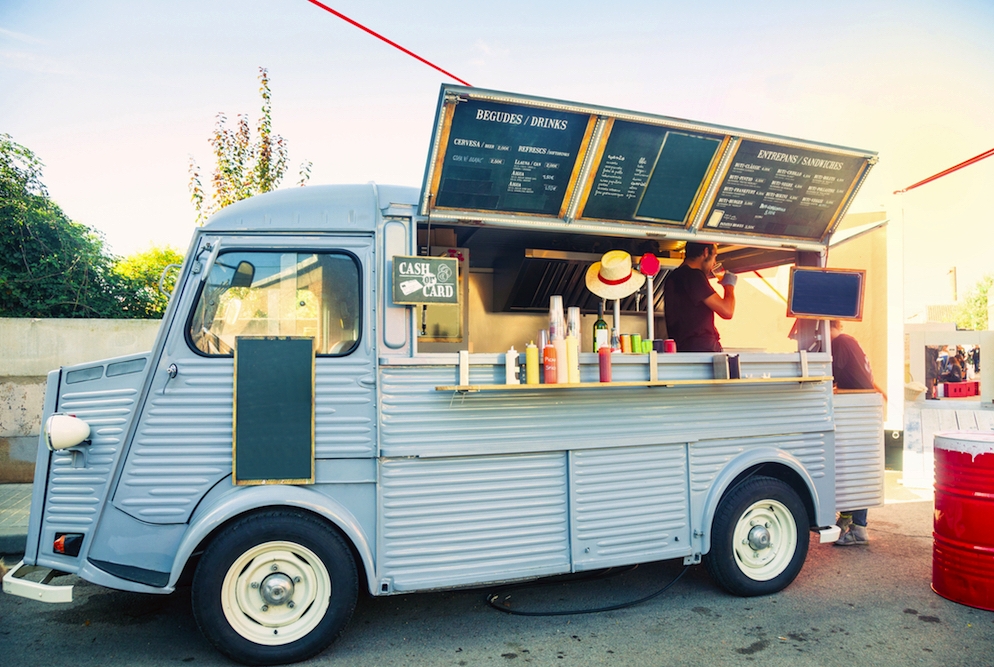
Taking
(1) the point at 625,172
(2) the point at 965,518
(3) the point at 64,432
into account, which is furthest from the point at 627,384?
(3) the point at 64,432

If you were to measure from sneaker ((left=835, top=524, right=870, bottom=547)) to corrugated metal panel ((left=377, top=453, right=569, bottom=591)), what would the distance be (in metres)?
3.51

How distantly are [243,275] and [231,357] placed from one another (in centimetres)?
51

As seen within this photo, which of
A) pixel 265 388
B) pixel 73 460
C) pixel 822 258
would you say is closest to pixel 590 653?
pixel 265 388

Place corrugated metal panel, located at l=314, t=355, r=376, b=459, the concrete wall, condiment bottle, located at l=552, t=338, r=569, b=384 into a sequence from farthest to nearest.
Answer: the concrete wall → condiment bottle, located at l=552, t=338, r=569, b=384 → corrugated metal panel, located at l=314, t=355, r=376, b=459

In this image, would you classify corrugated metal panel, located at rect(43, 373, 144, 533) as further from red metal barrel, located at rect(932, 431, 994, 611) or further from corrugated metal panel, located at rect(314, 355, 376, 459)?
red metal barrel, located at rect(932, 431, 994, 611)

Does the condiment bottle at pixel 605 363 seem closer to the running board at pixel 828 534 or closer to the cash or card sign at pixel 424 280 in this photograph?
the cash or card sign at pixel 424 280

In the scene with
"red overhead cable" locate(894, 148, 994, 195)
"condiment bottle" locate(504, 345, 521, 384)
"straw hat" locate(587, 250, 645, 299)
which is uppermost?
"red overhead cable" locate(894, 148, 994, 195)

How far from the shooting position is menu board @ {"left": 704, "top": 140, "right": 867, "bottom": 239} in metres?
4.82

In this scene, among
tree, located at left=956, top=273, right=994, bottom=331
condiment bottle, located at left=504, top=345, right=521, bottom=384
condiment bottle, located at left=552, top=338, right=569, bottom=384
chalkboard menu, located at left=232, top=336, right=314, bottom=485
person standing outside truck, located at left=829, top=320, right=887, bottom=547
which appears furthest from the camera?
tree, located at left=956, top=273, right=994, bottom=331

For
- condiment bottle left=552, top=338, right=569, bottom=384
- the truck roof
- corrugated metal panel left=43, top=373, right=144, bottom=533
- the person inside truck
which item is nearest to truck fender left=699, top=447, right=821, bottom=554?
the person inside truck

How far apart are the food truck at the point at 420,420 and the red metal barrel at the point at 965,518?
0.78m

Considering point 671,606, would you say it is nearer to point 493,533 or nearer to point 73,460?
point 493,533

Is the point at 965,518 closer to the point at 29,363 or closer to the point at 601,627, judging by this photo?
the point at 601,627

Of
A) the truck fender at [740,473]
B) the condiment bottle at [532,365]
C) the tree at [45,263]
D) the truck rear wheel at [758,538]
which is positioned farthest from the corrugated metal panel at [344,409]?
the tree at [45,263]
